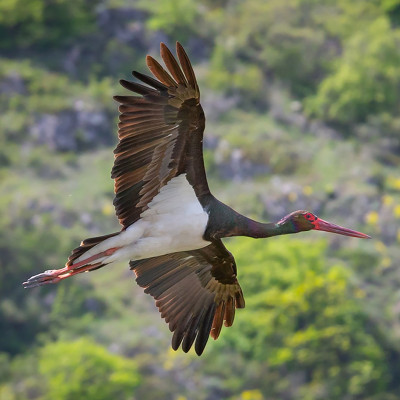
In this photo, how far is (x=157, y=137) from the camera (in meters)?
13.3

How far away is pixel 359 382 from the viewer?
158ft

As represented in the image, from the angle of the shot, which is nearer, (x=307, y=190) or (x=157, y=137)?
(x=157, y=137)

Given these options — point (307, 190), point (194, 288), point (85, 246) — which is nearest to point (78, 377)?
point (307, 190)

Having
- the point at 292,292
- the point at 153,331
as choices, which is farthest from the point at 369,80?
the point at 153,331

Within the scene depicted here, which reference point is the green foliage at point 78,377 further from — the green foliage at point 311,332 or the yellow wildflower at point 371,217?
the yellow wildflower at point 371,217

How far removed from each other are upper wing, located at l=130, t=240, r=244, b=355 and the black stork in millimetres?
12

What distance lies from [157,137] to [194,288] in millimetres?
2522

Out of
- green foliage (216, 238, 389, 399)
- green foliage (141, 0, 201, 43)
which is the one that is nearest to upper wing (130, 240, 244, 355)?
green foliage (216, 238, 389, 399)

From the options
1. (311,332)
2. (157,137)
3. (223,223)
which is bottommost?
(223,223)

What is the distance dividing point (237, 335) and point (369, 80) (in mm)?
22249

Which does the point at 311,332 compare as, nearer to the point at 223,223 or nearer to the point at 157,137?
the point at 223,223

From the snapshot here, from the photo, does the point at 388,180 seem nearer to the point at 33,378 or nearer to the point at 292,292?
the point at 292,292

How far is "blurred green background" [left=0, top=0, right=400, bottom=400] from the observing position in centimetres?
4791

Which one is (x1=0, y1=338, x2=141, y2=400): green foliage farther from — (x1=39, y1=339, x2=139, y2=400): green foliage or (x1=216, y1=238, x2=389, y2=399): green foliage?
(x1=216, y1=238, x2=389, y2=399): green foliage
